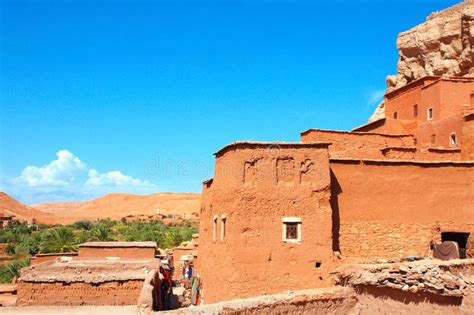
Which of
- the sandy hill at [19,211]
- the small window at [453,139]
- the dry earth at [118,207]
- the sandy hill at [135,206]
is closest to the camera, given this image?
the small window at [453,139]

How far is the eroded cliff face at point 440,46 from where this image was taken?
31.6 metres

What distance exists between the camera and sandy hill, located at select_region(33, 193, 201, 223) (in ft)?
275

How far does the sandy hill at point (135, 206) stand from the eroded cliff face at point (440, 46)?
47.6 metres

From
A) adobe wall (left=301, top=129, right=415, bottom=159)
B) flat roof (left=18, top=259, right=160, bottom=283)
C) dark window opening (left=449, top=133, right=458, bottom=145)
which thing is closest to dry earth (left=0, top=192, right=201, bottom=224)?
adobe wall (left=301, top=129, right=415, bottom=159)

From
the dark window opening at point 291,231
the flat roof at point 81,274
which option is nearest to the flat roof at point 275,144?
the dark window opening at point 291,231

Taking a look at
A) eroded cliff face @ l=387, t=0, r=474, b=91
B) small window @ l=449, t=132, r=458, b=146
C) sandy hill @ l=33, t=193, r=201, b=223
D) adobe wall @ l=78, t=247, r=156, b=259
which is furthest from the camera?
sandy hill @ l=33, t=193, r=201, b=223

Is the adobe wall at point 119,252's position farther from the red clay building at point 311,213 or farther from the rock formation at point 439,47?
the rock formation at point 439,47

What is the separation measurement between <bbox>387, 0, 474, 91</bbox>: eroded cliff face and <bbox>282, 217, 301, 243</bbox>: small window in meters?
21.9

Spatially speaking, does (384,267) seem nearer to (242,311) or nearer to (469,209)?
(242,311)

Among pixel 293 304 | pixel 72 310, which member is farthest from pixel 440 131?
pixel 72 310

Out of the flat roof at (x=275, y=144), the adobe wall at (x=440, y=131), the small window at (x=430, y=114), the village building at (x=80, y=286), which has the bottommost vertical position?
the village building at (x=80, y=286)

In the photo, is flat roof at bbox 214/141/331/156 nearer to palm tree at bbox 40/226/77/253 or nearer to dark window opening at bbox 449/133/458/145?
dark window opening at bbox 449/133/458/145

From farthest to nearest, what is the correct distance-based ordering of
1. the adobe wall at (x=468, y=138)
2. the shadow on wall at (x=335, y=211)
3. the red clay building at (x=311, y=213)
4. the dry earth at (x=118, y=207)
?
the dry earth at (x=118, y=207) < the adobe wall at (x=468, y=138) < the shadow on wall at (x=335, y=211) < the red clay building at (x=311, y=213)

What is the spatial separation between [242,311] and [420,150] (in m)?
14.1
